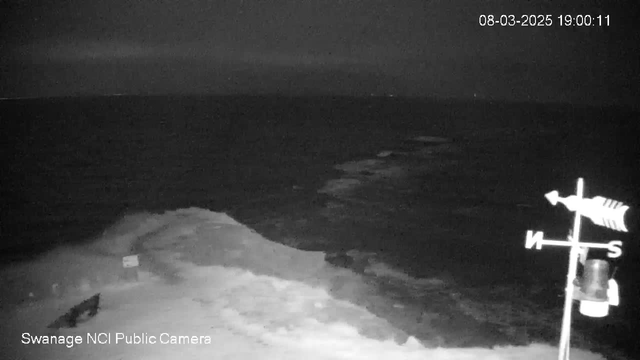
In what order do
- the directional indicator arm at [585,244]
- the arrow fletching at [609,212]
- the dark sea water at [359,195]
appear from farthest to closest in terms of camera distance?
the dark sea water at [359,195], the directional indicator arm at [585,244], the arrow fletching at [609,212]

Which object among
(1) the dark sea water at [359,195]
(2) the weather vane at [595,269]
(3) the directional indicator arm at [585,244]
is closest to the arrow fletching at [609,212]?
(2) the weather vane at [595,269]

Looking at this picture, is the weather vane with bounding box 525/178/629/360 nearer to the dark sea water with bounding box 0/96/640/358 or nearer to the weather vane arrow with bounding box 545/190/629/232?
the weather vane arrow with bounding box 545/190/629/232

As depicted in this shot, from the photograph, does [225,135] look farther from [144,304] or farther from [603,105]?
[603,105]

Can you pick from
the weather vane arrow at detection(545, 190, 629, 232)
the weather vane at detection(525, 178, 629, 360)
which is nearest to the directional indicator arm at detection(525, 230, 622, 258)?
the weather vane at detection(525, 178, 629, 360)

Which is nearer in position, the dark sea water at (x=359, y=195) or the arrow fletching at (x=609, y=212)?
the arrow fletching at (x=609, y=212)

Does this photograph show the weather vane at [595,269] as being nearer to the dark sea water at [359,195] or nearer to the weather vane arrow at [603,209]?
the weather vane arrow at [603,209]

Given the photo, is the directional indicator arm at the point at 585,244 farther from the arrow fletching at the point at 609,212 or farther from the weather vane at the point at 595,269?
the arrow fletching at the point at 609,212

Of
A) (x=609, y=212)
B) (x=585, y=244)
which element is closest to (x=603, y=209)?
(x=609, y=212)

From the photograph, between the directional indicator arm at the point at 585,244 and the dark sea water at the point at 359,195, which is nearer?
the directional indicator arm at the point at 585,244

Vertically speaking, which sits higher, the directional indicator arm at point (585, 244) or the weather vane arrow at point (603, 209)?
the weather vane arrow at point (603, 209)

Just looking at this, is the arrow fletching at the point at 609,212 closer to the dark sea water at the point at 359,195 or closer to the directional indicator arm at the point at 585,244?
the directional indicator arm at the point at 585,244

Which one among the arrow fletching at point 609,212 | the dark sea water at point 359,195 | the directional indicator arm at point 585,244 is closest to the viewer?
the arrow fletching at point 609,212
